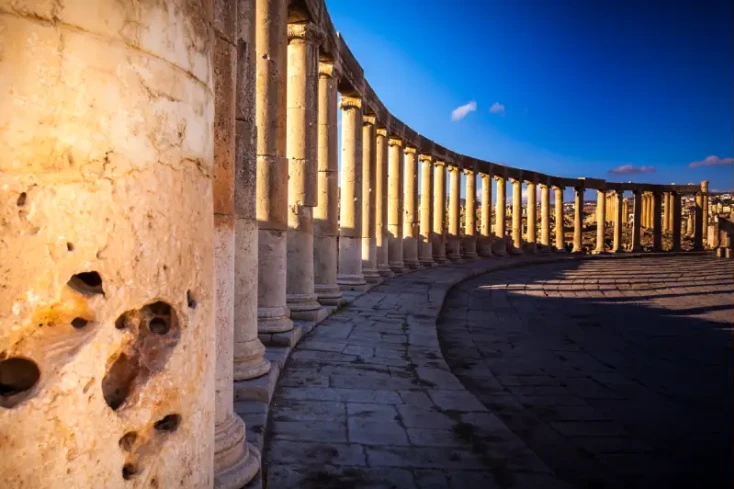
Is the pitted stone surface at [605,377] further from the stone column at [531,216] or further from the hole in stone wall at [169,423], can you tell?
the stone column at [531,216]

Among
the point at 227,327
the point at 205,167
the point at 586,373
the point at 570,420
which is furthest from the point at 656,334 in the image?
the point at 205,167

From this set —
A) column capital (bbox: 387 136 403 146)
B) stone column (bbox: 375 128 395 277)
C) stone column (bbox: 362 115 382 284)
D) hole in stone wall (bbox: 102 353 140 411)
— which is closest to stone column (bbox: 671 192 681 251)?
column capital (bbox: 387 136 403 146)

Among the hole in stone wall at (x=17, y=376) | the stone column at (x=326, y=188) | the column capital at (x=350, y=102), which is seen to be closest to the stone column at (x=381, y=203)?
the column capital at (x=350, y=102)

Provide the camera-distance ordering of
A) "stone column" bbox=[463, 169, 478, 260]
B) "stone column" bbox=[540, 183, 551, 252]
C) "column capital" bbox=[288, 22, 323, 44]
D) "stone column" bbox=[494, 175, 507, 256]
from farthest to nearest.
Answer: "stone column" bbox=[540, 183, 551, 252], "stone column" bbox=[494, 175, 507, 256], "stone column" bbox=[463, 169, 478, 260], "column capital" bbox=[288, 22, 323, 44]

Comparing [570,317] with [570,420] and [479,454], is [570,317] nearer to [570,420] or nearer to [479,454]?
[570,420]

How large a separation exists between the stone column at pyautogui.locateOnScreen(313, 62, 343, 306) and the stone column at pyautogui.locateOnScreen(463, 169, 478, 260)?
1834 centimetres

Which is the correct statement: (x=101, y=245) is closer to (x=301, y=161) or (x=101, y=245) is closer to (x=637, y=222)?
(x=301, y=161)

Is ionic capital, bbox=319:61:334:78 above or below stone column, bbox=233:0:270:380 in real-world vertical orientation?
above

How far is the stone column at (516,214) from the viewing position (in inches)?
1288

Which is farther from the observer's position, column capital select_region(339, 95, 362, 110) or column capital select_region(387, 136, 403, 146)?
column capital select_region(387, 136, 403, 146)

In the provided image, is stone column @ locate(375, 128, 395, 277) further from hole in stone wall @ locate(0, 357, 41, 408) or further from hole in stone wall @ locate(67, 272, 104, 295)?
hole in stone wall @ locate(0, 357, 41, 408)

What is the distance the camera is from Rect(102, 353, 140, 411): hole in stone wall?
6.22 ft

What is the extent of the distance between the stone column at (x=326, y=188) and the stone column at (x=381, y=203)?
18.6 ft

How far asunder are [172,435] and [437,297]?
11349mm
